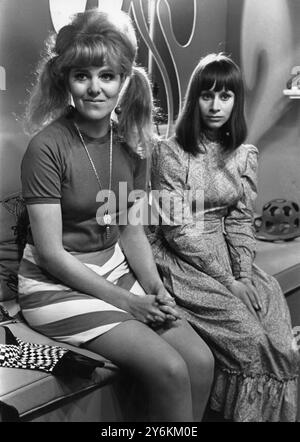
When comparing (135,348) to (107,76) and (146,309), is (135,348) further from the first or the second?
(107,76)

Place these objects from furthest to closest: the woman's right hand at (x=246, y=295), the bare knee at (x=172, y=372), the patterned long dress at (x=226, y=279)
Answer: the woman's right hand at (x=246, y=295), the patterned long dress at (x=226, y=279), the bare knee at (x=172, y=372)

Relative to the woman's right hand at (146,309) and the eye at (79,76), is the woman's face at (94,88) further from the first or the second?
the woman's right hand at (146,309)

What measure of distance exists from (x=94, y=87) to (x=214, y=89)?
47cm

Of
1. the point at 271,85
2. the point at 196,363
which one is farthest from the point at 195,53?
the point at 196,363

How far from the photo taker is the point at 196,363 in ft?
4.52

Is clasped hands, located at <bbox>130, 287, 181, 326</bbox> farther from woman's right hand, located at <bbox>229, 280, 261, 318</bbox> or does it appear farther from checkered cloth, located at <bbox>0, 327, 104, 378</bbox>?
woman's right hand, located at <bbox>229, 280, 261, 318</bbox>

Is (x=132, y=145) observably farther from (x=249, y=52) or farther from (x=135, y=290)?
(x=249, y=52)

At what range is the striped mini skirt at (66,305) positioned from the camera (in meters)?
1.35

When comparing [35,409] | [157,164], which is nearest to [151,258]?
[157,164]

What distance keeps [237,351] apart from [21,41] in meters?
1.15

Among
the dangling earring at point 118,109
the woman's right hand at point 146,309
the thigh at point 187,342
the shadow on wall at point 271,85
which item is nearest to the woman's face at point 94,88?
the dangling earring at point 118,109

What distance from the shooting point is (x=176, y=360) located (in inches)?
Answer: 50.1

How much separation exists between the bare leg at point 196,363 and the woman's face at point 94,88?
1.98 ft

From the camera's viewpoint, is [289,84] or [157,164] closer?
[157,164]
